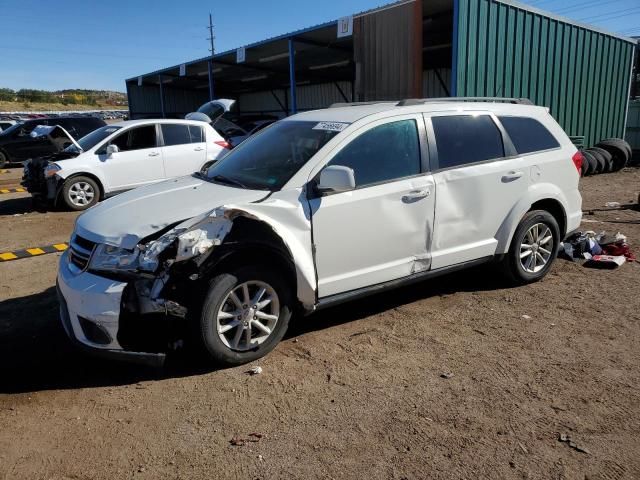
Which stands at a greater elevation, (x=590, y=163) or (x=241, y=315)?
(x=590, y=163)

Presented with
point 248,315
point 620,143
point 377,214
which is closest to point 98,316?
point 248,315

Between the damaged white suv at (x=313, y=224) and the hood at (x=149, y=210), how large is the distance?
0.01 m

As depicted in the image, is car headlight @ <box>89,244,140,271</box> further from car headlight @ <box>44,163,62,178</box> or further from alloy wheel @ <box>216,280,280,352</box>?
car headlight @ <box>44,163,62,178</box>

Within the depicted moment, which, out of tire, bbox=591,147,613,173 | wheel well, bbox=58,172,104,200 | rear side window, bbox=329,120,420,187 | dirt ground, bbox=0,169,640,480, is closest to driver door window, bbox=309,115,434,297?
rear side window, bbox=329,120,420,187

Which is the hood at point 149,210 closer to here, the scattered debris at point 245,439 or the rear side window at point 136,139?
the scattered debris at point 245,439

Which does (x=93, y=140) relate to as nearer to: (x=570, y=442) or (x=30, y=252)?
(x=30, y=252)

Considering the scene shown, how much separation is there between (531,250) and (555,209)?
0.56m

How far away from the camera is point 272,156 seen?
13.8 feet

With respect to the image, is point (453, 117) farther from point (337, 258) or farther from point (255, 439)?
point (255, 439)

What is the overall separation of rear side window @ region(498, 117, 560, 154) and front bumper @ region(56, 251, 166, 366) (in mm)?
3717

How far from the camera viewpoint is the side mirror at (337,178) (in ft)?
11.5

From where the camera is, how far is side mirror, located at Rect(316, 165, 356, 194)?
11.5ft

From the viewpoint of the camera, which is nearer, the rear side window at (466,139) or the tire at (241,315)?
the tire at (241,315)

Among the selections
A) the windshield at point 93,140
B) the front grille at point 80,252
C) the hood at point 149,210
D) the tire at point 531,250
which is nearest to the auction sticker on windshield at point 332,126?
the hood at point 149,210
